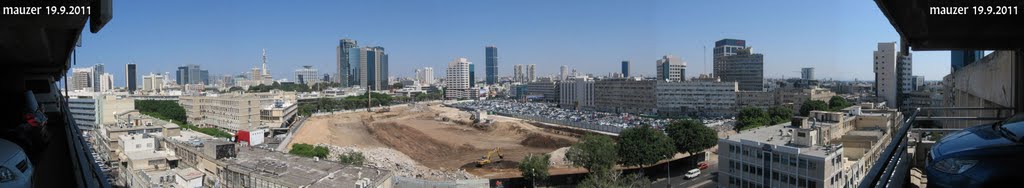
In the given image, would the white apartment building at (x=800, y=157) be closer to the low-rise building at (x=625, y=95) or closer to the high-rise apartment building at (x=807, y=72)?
the low-rise building at (x=625, y=95)

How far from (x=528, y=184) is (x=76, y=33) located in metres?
13.0

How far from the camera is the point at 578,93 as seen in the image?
49.3 m

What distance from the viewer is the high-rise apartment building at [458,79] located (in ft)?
238

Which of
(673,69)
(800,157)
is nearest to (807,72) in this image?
(673,69)

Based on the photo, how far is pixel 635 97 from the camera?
138 ft

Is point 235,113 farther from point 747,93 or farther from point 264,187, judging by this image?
point 747,93

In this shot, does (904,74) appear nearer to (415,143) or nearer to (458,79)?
(415,143)

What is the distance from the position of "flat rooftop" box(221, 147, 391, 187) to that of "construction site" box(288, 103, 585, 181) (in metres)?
3.32

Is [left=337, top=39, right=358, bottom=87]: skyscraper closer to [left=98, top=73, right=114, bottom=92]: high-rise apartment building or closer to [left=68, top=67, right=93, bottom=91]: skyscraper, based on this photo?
[left=98, top=73, right=114, bottom=92]: high-rise apartment building

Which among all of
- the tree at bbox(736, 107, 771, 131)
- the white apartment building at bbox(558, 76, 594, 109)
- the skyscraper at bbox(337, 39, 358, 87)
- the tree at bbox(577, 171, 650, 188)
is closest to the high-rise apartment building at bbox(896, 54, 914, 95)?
the tree at bbox(736, 107, 771, 131)

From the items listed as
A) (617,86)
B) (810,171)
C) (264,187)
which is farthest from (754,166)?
(617,86)
